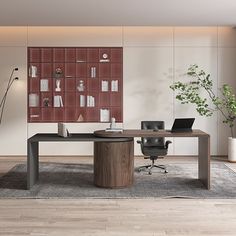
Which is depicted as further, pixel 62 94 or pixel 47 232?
pixel 62 94

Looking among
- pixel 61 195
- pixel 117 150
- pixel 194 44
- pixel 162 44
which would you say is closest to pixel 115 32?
pixel 162 44

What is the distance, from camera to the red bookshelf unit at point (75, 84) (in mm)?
9461

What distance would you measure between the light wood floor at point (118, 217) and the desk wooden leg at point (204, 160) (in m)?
0.72

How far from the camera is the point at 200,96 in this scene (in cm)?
947

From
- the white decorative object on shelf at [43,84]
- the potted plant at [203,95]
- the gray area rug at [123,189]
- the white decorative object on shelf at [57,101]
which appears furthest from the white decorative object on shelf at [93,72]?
the gray area rug at [123,189]

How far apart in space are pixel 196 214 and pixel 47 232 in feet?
6.04

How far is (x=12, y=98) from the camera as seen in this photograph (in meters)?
9.44

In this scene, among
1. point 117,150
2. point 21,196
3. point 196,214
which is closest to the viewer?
point 196,214

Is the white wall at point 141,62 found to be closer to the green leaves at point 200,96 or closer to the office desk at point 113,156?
the green leaves at point 200,96

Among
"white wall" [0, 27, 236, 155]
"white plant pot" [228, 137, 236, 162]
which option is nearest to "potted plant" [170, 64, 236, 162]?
"white wall" [0, 27, 236, 155]

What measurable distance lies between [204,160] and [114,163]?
4.87 ft

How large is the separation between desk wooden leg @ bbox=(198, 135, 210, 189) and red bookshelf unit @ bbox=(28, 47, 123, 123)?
3268mm

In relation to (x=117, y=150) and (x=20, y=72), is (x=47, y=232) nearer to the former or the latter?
(x=117, y=150)

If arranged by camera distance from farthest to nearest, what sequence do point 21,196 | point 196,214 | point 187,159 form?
1. point 187,159
2. point 21,196
3. point 196,214
